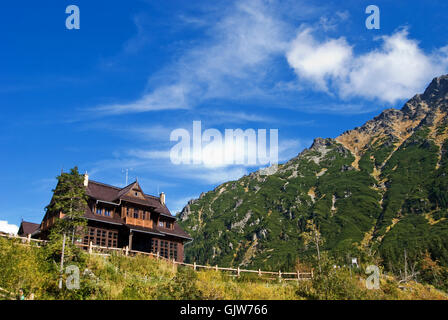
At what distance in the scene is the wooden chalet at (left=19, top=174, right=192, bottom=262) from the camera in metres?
41.6

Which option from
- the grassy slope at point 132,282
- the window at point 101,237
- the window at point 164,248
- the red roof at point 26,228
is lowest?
the grassy slope at point 132,282

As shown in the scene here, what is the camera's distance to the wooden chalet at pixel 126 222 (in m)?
41.6

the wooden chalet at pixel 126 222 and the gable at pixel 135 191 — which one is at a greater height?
the gable at pixel 135 191

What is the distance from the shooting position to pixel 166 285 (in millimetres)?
27203

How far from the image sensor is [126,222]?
4362 cm

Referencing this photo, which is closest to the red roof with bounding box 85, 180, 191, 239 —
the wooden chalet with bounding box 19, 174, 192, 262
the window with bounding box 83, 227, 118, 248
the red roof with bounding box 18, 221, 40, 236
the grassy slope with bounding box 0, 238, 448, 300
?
the wooden chalet with bounding box 19, 174, 192, 262

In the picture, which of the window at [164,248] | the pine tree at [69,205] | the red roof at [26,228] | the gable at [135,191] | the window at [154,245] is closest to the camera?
the pine tree at [69,205]

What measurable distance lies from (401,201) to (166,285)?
160179mm

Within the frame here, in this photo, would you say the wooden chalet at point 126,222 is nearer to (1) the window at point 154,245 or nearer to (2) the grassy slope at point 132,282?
(1) the window at point 154,245

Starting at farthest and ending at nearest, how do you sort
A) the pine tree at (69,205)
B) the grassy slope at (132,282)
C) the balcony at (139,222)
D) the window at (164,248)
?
the window at (164,248)
the balcony at (139,222)
the pine tree at (69,205)
the grassy slope at (132,282)

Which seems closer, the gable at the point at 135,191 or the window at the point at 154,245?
the gable at the point at 135,191

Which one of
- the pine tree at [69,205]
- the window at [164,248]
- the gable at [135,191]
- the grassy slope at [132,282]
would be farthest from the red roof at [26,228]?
the pine tree at [69,205]
